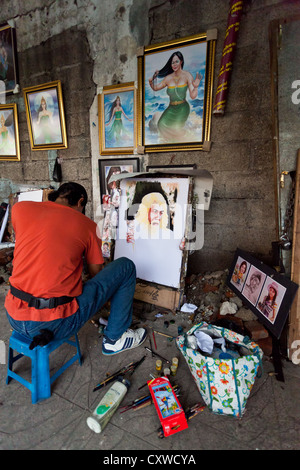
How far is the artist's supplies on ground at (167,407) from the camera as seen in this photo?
1267 mm

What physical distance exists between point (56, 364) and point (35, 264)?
0.84 meters

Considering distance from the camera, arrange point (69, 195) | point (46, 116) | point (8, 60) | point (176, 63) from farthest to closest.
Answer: point (8, 60), point (46, 116), point (176, 63), point (69, 195)

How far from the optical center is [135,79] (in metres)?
2.72

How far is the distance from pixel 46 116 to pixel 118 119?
3.94 ft

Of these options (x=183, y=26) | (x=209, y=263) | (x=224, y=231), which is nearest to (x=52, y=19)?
(x=183, y=26)

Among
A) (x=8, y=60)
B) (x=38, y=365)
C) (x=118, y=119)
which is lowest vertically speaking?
(x=38, y=365)

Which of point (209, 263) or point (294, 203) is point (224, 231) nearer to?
point (209, 263)

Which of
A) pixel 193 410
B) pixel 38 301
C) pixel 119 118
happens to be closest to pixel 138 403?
pixel 193 410

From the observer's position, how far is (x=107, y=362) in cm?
178

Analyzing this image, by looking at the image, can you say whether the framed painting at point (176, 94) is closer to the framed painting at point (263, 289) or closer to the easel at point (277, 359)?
the framed painting at point (263, 289)

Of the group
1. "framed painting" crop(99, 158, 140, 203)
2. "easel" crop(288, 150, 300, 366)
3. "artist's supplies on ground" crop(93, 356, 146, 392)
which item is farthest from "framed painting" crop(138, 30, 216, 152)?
"artist's supplies on ground" crop(93, 356, 146, 392)

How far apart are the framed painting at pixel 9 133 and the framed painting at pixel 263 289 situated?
3606 mm

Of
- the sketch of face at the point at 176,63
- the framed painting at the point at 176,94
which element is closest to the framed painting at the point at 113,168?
the framed painting at the point at 176,94

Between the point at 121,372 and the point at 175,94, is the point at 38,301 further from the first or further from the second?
the point at 175,94
